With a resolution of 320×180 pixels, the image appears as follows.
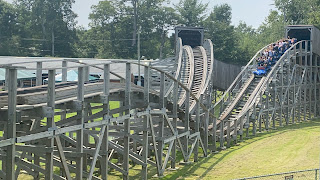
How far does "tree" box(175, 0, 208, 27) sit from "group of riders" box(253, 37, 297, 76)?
2126 inches

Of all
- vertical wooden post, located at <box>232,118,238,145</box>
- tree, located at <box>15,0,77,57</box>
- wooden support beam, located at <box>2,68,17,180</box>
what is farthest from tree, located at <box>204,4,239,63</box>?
wooden support beam, located at <box>2,68,17,180</box>

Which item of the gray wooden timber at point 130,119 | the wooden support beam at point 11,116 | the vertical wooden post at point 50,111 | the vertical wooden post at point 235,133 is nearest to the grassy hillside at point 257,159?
the vertical wooden post at point 235,133

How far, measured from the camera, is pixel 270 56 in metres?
37.8

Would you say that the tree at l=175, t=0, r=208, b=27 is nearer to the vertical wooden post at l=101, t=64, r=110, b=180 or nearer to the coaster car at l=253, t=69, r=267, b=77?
the coaster car at l=253, t=69, r=267, b=77

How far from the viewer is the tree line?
84.8m

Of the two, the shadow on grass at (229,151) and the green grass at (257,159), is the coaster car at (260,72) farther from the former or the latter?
the green grass at (257,159)

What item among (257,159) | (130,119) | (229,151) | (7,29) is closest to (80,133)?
(257,159)

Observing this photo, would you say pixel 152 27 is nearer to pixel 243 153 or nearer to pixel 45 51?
pixel 45 51

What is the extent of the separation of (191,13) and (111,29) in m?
13.6

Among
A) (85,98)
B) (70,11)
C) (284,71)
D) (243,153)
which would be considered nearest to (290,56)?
(284,71)

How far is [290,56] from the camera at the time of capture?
125 feet

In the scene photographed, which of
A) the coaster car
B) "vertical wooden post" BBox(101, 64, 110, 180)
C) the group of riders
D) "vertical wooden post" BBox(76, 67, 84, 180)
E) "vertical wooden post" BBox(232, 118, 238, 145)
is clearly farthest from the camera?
the group of riders

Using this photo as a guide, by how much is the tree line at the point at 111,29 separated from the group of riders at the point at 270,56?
44334mm

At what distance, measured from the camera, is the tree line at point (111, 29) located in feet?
278
